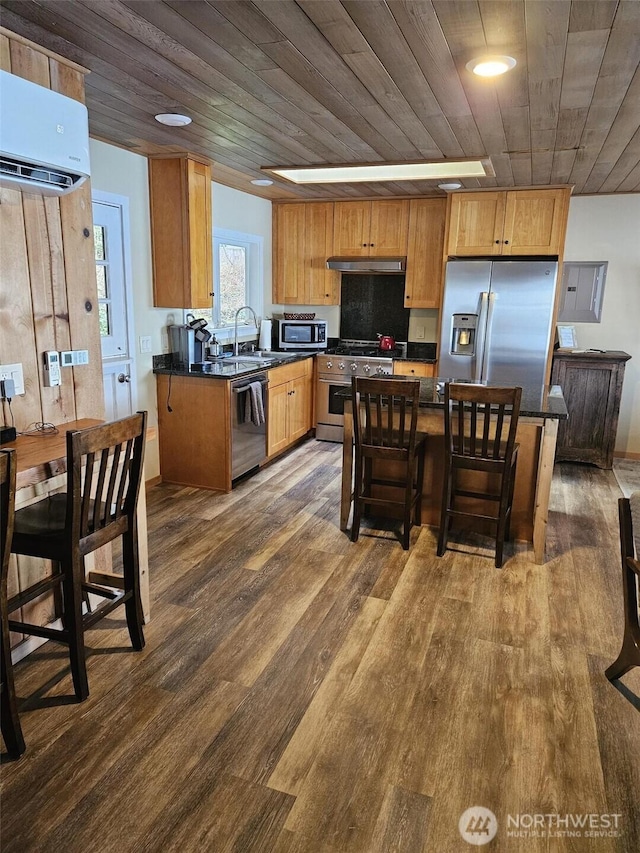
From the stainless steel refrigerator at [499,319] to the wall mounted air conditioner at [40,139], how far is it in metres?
3.60

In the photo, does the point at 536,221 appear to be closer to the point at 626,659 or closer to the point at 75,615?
the point at 626,659

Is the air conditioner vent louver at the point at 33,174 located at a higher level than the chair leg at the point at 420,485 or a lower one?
higher

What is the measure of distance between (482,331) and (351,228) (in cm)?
176

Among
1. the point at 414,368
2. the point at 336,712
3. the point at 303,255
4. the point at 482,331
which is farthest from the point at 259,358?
the point at 336,712

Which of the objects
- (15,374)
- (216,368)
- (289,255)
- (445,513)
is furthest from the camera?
(289,255)

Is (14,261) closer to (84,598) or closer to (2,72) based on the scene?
(2,72)

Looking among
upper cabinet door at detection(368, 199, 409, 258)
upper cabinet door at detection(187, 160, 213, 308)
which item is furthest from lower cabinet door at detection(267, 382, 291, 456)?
upper cabinet door at detection(368, 199, 409, 258)

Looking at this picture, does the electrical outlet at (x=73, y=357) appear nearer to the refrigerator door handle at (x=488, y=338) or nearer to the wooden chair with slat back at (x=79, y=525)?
the wooden chair with slat back at (x=79, y=525)

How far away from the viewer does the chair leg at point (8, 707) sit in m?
1.86

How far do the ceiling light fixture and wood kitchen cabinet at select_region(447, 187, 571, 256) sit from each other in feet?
2.16

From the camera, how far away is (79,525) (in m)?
2.09

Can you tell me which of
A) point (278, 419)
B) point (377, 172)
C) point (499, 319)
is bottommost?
point (278, 419)

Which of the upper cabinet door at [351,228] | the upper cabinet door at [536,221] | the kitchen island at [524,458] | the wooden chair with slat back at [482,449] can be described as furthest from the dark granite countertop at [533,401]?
the upper cabinet door at [351,228]

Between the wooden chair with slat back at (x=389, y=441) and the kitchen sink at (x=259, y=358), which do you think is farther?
Answer: the kitchen sink at (x=259, y=358)
